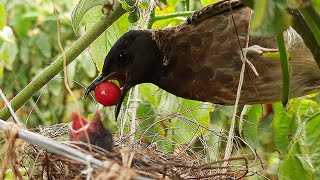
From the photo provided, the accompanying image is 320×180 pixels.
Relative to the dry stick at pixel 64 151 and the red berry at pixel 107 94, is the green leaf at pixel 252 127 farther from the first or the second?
the dry stick at pixel 64 151

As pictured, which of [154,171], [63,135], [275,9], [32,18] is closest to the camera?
[275,9]

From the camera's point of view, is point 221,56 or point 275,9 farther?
point 221,56

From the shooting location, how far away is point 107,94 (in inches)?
47.6

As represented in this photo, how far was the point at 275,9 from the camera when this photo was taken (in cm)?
66

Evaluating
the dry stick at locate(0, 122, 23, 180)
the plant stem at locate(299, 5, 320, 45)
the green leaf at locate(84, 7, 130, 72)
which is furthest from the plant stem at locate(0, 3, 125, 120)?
the plant stem at locate(299, 5, 320, 45)

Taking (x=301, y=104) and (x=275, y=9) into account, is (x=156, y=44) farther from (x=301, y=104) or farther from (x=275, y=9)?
(x=275, y=9)

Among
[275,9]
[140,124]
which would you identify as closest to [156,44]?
[140,124]

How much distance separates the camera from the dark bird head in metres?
1.25

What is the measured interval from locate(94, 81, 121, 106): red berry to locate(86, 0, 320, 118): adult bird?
2.3 inches

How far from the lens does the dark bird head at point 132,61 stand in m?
1.25

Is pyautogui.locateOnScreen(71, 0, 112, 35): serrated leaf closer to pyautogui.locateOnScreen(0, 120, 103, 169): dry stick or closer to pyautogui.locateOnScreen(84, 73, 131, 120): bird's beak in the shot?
pyautogui.locateOnScreen(84, 73, 131, 120): bird's beak

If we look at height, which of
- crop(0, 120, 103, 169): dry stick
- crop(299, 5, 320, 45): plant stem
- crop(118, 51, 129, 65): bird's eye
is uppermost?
crop(299, 5, 320, 45): plant stem

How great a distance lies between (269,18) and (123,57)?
0.66m

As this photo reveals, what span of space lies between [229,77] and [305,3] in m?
0.67
